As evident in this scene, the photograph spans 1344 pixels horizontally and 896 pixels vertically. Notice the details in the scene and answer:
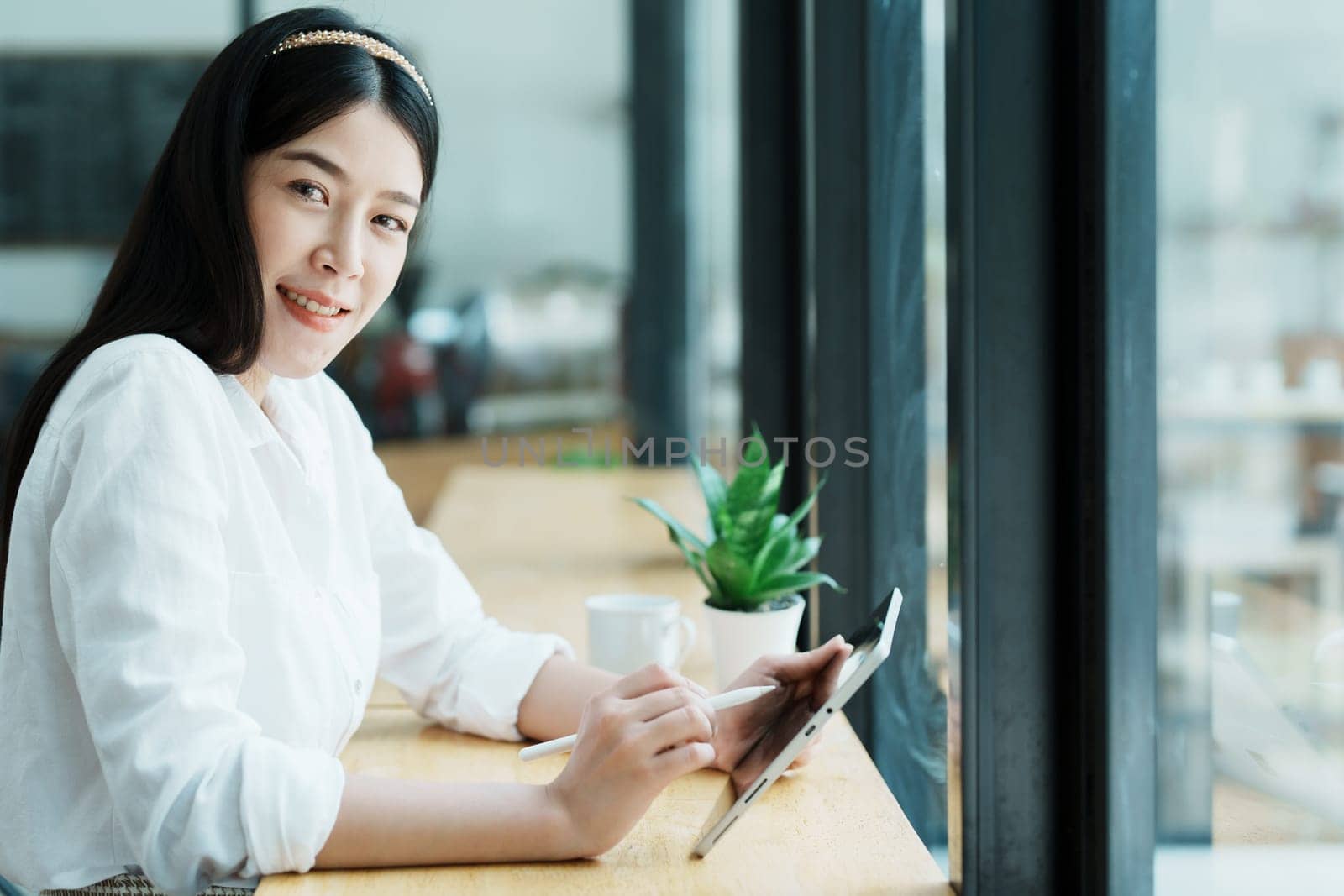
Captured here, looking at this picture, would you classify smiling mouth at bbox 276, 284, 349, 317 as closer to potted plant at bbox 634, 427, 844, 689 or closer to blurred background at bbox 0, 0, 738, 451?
potted plant at bbox 634, 427, 844, 689

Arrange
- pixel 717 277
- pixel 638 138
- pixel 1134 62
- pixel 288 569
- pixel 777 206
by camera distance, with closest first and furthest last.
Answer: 1. pixel 1134 62
2. pixel 288 569
3. pixel 777 206
4. pixel 717 277
5. pixel 638 138

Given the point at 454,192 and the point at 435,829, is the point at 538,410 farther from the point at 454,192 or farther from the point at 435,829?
the point at 435,829

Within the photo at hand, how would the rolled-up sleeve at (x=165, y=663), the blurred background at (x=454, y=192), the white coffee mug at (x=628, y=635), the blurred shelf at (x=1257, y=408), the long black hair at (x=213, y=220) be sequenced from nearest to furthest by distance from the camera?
the blurred shelf at (x=1257, y=408) → the rolled-up sleeve at (x=165, y=663) → the long black hair at (x=213, y=220) → the white coffee mug at (x=628, y=635) → the blurred background at (x=454, y=192)

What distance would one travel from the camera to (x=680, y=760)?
2.61ft

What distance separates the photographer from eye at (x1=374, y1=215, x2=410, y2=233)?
1.02 metres

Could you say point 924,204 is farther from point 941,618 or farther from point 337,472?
point 337,472

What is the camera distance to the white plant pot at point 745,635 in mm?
1202

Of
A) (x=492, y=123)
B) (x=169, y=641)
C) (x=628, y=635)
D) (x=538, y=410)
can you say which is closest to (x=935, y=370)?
(x=628, y=635)

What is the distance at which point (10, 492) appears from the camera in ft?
3.17

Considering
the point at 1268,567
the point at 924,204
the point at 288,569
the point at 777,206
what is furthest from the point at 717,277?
the point at 1268,567

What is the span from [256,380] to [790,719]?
50cm

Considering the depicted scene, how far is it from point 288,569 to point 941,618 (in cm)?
55

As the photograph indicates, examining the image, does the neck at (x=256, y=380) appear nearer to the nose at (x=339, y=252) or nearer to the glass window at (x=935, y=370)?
the nose at (x=339, y=252)

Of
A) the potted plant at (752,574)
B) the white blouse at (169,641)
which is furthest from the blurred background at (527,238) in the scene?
the white blouse at (169,641)
